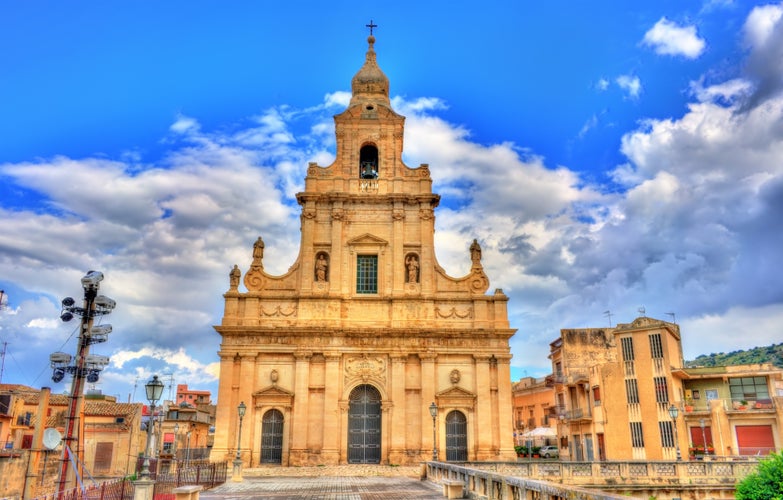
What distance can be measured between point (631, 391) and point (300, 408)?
73.9ft

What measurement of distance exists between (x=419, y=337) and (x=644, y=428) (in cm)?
1752

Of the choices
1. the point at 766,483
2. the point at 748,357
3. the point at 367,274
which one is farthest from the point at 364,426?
the point at 748,357

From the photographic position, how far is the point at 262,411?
105 feet

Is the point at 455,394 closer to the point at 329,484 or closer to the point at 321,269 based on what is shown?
the point at 321,269

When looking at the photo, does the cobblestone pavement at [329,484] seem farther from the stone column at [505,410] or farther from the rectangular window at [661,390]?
the rectangular window at [661,390]

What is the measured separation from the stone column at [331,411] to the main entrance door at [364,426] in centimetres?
91

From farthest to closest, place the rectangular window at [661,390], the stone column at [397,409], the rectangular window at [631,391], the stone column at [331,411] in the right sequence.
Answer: the rectangular window at [631,391] < the rectangular window at [661,390] < the stone column at [397,409] < the stone column at [331,411]

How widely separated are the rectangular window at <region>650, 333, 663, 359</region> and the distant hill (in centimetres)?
3357

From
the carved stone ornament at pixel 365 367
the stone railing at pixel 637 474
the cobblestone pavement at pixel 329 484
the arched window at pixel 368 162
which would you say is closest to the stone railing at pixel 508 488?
the cobblestone pavement at pixel 329 484

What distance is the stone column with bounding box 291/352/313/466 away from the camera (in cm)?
3097

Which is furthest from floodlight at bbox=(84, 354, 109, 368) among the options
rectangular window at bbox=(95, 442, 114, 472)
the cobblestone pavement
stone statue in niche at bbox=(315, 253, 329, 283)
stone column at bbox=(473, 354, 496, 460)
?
rectangular window at bbox=(95, 442, 114, 472)

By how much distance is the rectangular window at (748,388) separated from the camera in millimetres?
38812

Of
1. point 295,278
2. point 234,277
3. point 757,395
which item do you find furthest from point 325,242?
point 757,395

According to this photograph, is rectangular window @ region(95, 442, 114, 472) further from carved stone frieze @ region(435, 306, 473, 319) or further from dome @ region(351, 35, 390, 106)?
dome @ region(351, 35, 390, 106)
